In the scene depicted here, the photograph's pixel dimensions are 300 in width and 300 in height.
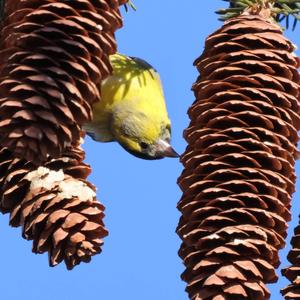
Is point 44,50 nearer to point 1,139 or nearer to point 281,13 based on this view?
point 1,139

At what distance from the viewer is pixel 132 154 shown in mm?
2633

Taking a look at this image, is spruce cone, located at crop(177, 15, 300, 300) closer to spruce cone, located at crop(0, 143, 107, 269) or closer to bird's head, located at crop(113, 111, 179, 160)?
spruce cone, located at crop(0, 143, 107, 269)

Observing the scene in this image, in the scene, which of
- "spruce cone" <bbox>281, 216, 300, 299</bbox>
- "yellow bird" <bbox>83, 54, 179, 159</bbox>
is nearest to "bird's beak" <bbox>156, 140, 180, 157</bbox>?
"yellow bird" <bbox>83, 54, 179, 159</bbox>

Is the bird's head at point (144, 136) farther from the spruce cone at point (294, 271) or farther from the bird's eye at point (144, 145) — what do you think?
the spruce cone at point (294, 271)

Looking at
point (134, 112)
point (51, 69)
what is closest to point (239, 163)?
Result: point (51, 69)

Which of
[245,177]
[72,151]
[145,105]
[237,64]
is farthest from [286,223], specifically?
[145,105]

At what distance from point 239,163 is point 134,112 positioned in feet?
2.03

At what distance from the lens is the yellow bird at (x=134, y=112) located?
2518 mm

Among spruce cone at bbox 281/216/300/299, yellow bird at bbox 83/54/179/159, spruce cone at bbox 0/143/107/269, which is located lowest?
spruce cone at bbox 281/216/300/299

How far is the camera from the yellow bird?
2518 millimetres

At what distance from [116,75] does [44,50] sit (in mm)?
596

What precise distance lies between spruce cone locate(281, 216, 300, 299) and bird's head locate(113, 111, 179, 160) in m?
0.64

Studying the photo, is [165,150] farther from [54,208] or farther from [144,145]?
[54,208]

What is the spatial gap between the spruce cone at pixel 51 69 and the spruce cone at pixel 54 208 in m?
0.20
